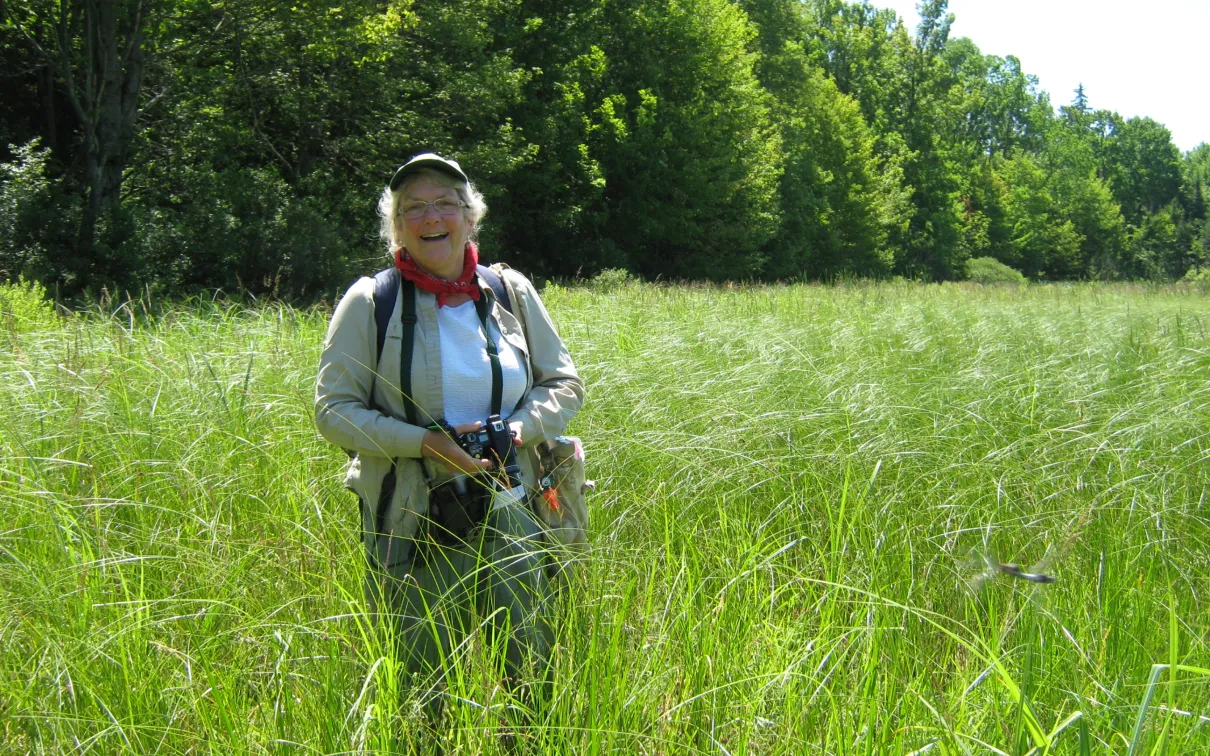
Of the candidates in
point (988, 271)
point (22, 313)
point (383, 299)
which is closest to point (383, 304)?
point (383, 299)

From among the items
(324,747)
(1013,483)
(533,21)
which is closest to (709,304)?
(1013,483)

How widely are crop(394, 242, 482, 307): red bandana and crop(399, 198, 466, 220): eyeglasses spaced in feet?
0.31

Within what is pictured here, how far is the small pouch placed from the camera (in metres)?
2.46

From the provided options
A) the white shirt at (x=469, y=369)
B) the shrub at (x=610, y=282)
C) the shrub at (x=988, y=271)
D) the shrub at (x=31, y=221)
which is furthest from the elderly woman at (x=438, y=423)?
the shrub at (x=988, y=271)

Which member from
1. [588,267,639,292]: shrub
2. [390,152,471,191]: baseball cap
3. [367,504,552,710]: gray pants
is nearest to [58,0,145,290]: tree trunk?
[588,267,639,292]: shrub

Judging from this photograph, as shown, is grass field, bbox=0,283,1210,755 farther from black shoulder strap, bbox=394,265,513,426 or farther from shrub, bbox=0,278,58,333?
black shoulder strap, bbox=394,265,513,426

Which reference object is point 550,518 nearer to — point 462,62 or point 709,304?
point 709,304

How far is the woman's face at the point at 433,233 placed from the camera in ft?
8.05

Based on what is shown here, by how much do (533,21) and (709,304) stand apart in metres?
15.3

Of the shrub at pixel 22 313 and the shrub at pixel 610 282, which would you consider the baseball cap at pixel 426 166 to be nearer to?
the shrub at pixel 22 313

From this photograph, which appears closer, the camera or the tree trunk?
the camera

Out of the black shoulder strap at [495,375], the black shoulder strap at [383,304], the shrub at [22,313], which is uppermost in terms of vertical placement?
the black shoulder strap at [383,304]

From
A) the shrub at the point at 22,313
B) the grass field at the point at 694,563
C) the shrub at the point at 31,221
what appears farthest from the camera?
the shrub at the point at 31,221

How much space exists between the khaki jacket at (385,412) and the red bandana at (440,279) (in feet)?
0.11
